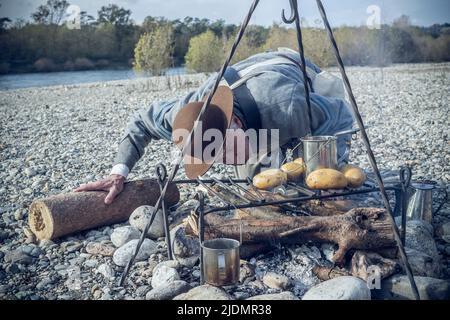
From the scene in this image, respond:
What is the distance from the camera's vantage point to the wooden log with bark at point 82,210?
3074 millimetres

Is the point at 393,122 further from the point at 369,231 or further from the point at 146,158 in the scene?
the point at 369,231

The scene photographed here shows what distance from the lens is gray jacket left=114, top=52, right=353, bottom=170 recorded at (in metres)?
3.29

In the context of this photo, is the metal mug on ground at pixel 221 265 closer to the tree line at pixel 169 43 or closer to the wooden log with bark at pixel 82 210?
the wooden log with bark at pixel 82 210

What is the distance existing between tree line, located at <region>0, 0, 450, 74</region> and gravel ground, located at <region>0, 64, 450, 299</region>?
462 centimetres

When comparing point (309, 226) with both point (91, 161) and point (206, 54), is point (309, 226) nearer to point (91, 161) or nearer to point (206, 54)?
point (91, 161)

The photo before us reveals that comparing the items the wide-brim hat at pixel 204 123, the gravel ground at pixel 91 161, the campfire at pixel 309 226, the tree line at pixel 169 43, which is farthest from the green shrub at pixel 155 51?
the campfire at pixel 309 226

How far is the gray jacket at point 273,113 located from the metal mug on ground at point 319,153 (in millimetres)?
538

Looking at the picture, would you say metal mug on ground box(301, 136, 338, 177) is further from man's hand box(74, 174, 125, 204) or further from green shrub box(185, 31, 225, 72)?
green shrub box(185, 31, 225, 72)

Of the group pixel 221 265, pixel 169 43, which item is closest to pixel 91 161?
pixel 221 265

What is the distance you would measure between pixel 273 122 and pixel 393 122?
17.9 feet

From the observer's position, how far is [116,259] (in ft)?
9.12

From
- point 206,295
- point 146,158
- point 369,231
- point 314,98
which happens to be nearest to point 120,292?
point 206,295

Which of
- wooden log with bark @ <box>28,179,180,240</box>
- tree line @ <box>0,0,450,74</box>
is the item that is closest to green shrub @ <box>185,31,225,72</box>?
tree line @ <box>0,0,450,74</box>

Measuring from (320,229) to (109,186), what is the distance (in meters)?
1.67
